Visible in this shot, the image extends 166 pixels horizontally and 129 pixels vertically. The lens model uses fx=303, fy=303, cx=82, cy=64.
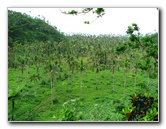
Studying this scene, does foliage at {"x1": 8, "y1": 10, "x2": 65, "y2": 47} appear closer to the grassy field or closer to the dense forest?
the dense forest

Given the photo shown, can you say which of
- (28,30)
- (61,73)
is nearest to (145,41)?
(28,30)

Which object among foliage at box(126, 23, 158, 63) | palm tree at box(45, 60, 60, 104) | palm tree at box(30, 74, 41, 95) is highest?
foliage at box(126, 23, 158, 63)

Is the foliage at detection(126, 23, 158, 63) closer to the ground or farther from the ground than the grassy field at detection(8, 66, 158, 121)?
farther from the ground

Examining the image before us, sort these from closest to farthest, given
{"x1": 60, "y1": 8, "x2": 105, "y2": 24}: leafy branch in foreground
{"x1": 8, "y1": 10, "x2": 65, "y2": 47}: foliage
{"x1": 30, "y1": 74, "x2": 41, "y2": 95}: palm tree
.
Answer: {"x1": 60, "y1": 8, "x2": 105, "y2": 24}: leafy branch in foreground
{"x1": 8, "y1": 10, "x2": 65, "y2": 47}: foliage
{"x1": 30, "y1": 74, "x2": 41, "y2": 95}: palm tree

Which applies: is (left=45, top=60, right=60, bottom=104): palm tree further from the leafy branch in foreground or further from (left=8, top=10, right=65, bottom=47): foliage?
the leafy branch in foreground

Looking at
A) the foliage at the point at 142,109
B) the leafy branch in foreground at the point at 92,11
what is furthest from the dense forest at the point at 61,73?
the leafy branch in foreground at the point at 92,11

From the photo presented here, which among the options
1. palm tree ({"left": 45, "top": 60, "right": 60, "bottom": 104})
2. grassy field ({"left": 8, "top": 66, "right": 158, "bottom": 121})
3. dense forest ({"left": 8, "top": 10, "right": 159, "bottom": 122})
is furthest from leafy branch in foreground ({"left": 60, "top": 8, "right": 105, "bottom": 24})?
palm tree ({"left": 45, "top": 60, "right": 60, "bottom": 104})

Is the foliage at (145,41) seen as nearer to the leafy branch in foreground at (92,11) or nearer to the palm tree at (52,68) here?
the leafy branch in foreground at (92,11)

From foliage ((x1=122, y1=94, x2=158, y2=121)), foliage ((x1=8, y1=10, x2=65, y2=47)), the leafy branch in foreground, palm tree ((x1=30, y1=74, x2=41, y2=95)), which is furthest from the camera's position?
palm tree ((x1=30, y1=74, x2=41, y2=95))

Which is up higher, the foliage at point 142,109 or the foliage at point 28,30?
the foliage at point 28,30

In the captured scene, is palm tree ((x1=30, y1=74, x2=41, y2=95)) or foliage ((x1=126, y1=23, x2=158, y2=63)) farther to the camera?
palm tree ((x1=30, y1=74, x2=41, y2=95))
